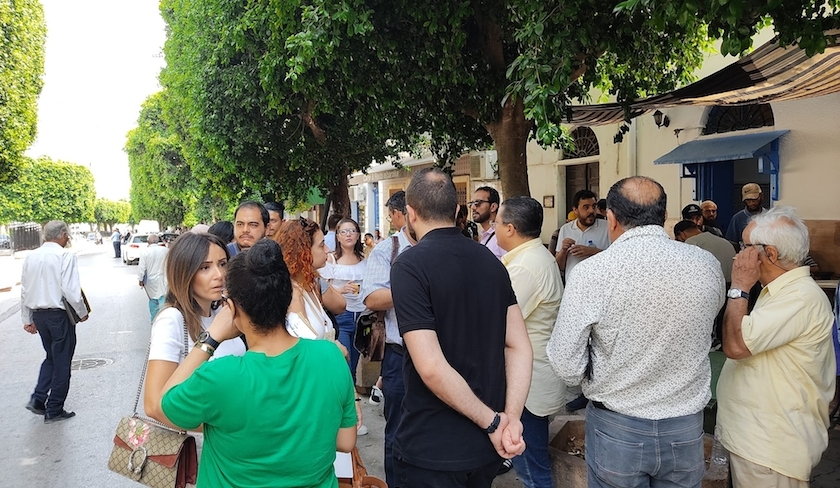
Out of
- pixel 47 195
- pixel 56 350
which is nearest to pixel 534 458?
pixel 56 350

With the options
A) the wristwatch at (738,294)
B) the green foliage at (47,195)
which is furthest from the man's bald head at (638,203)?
the green foliage at (47,195)

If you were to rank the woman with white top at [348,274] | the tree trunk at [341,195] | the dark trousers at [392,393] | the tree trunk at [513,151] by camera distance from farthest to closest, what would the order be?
the tree trunk at [341,195]
the tree trunk at [513,151]
the woman with white top at [348,274]
the dark trousers at [392,393]

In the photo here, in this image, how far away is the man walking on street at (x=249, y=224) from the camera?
523 centimetres

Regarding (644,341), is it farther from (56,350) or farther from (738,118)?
(738,118)

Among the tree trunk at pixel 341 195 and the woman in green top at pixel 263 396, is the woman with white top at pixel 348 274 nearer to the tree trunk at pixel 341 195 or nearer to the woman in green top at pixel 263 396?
the woman in green top at pixel 263 396

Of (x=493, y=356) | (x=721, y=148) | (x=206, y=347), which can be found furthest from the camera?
(x=721, y=148)

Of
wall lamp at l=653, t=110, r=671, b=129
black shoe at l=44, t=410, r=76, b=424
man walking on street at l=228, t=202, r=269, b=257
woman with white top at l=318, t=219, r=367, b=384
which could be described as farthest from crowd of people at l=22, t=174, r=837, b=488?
wall lamp at l=653, t=110, r=671, b=129

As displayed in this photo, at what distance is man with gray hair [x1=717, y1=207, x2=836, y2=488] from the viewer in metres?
2.64

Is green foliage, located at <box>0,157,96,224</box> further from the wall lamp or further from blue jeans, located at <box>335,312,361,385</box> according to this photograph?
blue jeans, located at <box>335,312,361,385</box>

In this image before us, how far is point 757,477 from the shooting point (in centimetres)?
275

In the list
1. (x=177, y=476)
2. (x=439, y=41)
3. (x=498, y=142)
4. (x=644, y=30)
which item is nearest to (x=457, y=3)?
(x=439, y=41)

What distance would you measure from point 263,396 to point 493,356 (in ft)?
3.14

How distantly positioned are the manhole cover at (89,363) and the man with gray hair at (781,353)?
8.38 m

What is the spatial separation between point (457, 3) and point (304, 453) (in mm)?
5250
